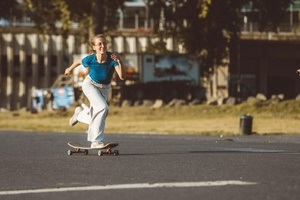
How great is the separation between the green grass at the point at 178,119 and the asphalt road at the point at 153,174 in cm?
1488

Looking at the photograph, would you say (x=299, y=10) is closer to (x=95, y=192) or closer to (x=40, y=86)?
(x=40, y=86)

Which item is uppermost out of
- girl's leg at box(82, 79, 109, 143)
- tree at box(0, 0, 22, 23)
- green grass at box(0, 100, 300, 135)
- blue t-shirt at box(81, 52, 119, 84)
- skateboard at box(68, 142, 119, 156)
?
tree at box(0, 0, 22, 23)

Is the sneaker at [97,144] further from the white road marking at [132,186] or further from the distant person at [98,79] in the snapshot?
the white road marking at [132,186]

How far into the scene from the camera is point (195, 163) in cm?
1466

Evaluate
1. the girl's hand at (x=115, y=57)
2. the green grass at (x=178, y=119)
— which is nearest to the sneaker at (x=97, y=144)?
the girl's hand at (x=115, y=57)

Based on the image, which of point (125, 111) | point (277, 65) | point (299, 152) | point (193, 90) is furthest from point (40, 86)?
point (299, 152)

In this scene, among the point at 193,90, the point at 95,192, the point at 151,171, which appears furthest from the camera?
the point at 193,90

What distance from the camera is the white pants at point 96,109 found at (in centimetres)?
1712

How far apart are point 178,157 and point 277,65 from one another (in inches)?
2390

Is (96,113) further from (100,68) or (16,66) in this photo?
(16,66)

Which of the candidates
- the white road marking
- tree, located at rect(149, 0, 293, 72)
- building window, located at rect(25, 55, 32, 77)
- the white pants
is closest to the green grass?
tree, located at rect(149, 0, 293, 72)

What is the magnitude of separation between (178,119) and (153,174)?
29.0 m

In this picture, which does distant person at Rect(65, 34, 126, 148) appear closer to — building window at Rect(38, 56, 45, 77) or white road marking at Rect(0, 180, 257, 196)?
white road marking at Rect(0, 180, 257, 196)

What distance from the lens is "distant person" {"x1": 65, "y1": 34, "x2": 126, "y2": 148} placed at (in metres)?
17.0
